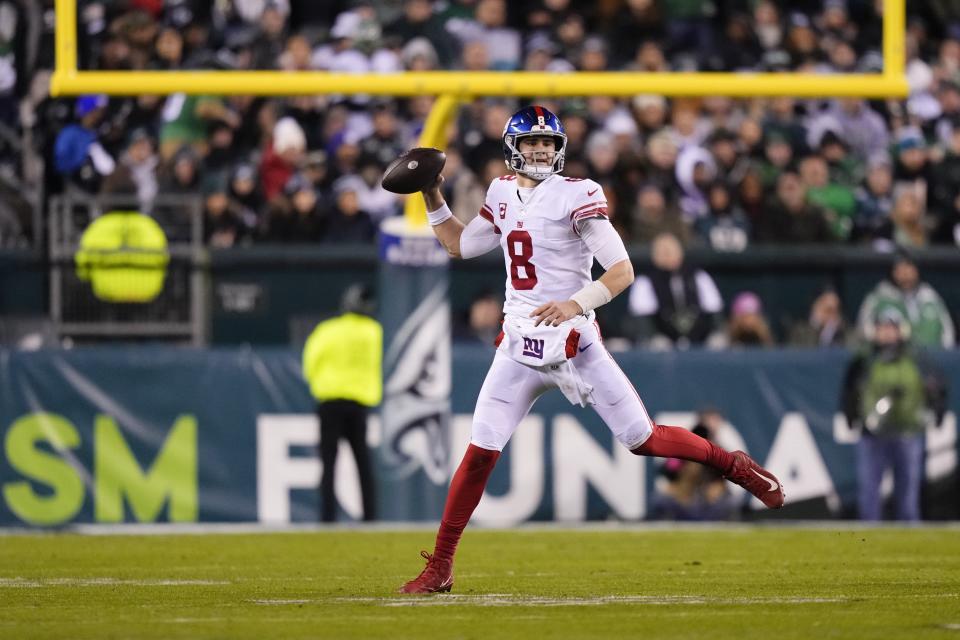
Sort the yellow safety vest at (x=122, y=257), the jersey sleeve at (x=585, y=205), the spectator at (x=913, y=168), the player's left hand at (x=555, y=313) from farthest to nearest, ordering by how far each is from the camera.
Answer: the spectator at (x=913, y=168) → the yellow safety vest at (x=122, y=257) → the jersey sleeve at (x=585, y=205) → the player's left hand at (x=555, y=313)

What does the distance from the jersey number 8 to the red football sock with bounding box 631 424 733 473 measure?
75 cm

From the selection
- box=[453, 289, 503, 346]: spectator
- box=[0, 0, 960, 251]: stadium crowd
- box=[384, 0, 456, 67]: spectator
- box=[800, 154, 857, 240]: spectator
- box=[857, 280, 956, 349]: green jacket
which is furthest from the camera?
box=[384, 0, 456, 67]: spectator

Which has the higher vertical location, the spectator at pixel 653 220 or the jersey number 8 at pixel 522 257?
the jersey number 8 at pixel 522 257

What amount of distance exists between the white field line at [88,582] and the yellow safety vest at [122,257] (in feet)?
15.5

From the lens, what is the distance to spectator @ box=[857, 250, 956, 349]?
12836 millimetres

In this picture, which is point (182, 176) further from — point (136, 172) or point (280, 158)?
point (280, 158)

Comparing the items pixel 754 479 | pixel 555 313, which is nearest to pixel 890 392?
pixel 754 479

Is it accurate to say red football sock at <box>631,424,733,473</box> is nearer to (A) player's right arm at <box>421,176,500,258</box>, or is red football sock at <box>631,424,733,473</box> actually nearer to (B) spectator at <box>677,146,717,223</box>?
(A) player's right arm at <box>421,176,500,258</box>

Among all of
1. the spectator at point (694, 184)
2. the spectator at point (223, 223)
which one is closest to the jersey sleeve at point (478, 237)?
the spectator at point (223, 223)

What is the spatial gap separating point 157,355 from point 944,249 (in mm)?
5741

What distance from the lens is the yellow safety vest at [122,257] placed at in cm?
1221

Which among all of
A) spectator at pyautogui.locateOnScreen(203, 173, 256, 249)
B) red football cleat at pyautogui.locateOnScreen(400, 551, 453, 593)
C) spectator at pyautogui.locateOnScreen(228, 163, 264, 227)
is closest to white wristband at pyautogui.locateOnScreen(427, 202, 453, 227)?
red football cleat at pyautogui.locateOnScreen(400, 551, 453, 593)

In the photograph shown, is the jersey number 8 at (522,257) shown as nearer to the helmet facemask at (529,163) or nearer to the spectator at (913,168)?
the helmet facemask at (529,163)

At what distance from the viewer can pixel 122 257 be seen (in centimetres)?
1223
